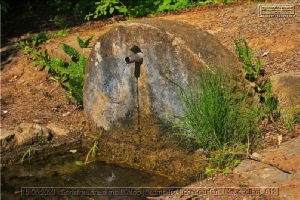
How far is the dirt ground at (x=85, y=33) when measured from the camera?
25.6ft

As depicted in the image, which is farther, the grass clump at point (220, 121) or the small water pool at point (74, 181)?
the small water pool at point (74, 181)

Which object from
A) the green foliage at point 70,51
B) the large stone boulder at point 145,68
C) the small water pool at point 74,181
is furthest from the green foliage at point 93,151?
the green foliage at point 70,51

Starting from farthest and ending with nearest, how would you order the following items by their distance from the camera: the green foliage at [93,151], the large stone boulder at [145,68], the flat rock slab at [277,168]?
the green foliage at [93,151]
the large stone boulder at [145,68]
the flat rock slab at [277,168]

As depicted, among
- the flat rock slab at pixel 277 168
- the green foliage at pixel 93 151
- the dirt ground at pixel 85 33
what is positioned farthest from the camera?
the dirt ground at pixel 85 33

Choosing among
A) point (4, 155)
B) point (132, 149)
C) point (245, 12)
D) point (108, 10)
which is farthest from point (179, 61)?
point (108, 10)

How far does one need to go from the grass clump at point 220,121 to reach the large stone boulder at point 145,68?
29 cm

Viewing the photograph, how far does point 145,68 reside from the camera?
6.72m

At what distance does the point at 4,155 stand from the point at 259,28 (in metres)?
3.85

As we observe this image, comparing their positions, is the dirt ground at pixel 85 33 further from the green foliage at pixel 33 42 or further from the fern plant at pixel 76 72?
the fern plant at pixel 76 72

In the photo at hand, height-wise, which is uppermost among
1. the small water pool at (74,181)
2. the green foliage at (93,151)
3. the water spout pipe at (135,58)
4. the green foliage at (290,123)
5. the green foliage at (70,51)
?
the water spout pipe at (135,58)

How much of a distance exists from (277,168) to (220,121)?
27.7 inches

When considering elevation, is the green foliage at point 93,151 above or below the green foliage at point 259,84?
Result: below

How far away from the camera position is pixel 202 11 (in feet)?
32.8

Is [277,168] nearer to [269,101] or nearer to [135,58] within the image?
[269,101]
